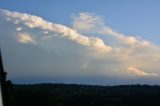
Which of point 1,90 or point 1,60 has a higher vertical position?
point 1,60

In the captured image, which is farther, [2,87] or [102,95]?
[102,95]

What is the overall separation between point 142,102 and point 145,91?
72.1 ft

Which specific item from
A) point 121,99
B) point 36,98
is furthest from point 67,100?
point 36,98

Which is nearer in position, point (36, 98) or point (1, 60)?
point (1, 60)

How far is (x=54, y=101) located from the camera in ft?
281

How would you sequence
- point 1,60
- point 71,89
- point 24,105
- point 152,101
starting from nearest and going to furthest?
1. point 1,60
2. point 24,105
3. point 152,101
4. point 71,89

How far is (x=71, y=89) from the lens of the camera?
514 feet

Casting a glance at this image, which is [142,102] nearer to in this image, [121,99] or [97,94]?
[121,99]

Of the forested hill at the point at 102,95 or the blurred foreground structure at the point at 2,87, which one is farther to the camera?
the forested hill at the point at 102,95

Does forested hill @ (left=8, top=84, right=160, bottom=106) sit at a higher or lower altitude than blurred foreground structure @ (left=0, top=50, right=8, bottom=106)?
higher

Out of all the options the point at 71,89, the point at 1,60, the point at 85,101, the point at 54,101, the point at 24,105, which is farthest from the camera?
the point at 71,89

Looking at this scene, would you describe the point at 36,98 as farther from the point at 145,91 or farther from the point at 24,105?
the point at 145,91

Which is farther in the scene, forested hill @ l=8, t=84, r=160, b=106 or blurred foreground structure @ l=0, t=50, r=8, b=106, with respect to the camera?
forested hill @ l=8, t=84, r=160, b=106

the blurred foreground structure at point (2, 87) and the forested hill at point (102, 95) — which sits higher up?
the forested hill at point (102, 95)
